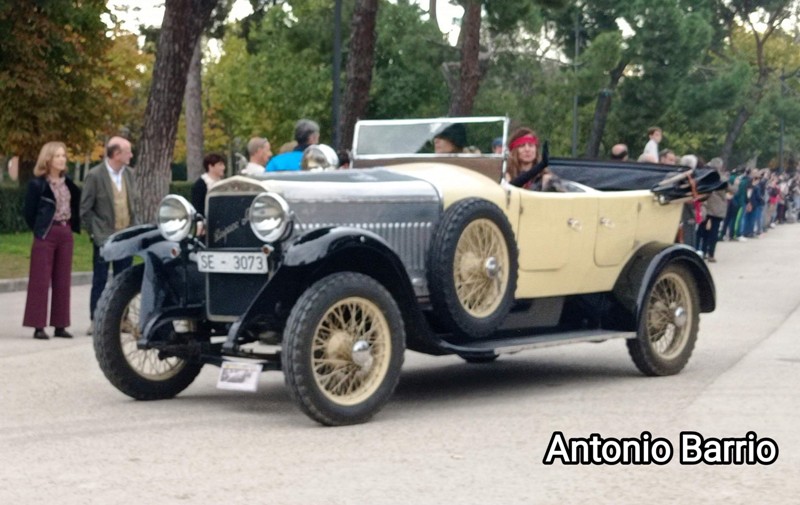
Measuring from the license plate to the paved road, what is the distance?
801 millimetres

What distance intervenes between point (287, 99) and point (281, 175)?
172 ft

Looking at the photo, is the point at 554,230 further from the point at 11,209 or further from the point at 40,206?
the point at 11,209

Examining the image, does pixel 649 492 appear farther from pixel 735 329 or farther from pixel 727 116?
pixel 727 116

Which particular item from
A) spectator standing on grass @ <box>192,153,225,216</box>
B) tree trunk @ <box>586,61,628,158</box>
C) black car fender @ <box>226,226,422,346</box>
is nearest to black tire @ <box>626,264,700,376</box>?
black car fender @ <box>226,226,422,346</box>

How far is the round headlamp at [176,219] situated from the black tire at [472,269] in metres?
1.39

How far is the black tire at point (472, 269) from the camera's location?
9.48 m

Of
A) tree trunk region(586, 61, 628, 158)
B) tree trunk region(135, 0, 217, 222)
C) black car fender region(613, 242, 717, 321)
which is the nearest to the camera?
black car fender region(613, 242, 717, 321)

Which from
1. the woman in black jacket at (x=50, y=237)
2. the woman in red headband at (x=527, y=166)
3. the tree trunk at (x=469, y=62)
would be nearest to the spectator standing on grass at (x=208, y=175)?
the woman in black jacket at (x=50, y=237)

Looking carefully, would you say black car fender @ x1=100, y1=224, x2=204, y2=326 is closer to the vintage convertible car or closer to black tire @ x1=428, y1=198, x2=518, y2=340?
the vintage convertible car

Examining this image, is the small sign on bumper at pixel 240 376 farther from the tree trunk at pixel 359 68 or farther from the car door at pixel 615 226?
the tree trunk at pixel 359 68

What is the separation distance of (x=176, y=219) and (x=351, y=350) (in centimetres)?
145

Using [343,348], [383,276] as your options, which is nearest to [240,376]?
[343,348]

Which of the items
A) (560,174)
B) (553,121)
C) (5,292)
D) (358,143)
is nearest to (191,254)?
(358,143)

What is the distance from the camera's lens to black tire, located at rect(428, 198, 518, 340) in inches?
373
